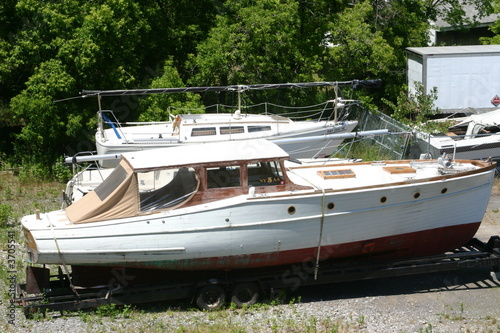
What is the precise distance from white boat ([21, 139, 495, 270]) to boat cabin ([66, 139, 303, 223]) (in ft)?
0.06

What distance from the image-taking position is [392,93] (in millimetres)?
24453

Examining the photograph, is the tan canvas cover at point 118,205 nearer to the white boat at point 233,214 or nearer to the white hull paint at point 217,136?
the white boat at point 233,214

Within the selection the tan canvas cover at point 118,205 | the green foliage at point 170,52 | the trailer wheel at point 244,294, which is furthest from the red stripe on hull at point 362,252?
the green foliage at point 170,52

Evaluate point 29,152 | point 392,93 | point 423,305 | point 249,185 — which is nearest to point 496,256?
point 423,305

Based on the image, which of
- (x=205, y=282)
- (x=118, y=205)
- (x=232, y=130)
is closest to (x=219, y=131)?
(x=232, y=130)

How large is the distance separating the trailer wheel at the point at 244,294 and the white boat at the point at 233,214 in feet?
1.20

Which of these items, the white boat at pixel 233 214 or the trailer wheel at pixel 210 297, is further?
the trailer wheel at pixel 210 297

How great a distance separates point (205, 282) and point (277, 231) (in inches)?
60.6

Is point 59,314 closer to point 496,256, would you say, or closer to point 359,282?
point 359,282

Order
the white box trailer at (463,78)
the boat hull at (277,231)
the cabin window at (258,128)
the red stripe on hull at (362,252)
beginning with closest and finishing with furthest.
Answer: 1. the boat hull at (277,231)
2. the red stripe on hull at (362,252)
3. the cabin window at (258,128)
4. the white box trailer at (463,78)

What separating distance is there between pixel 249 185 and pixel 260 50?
460 inches

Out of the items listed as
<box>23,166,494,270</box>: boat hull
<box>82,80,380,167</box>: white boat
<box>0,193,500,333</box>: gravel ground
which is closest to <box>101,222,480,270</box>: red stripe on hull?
<box>23,166,494,270</box>: boat hull

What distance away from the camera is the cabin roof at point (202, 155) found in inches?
443

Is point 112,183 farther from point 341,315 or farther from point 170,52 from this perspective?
point 170,52
